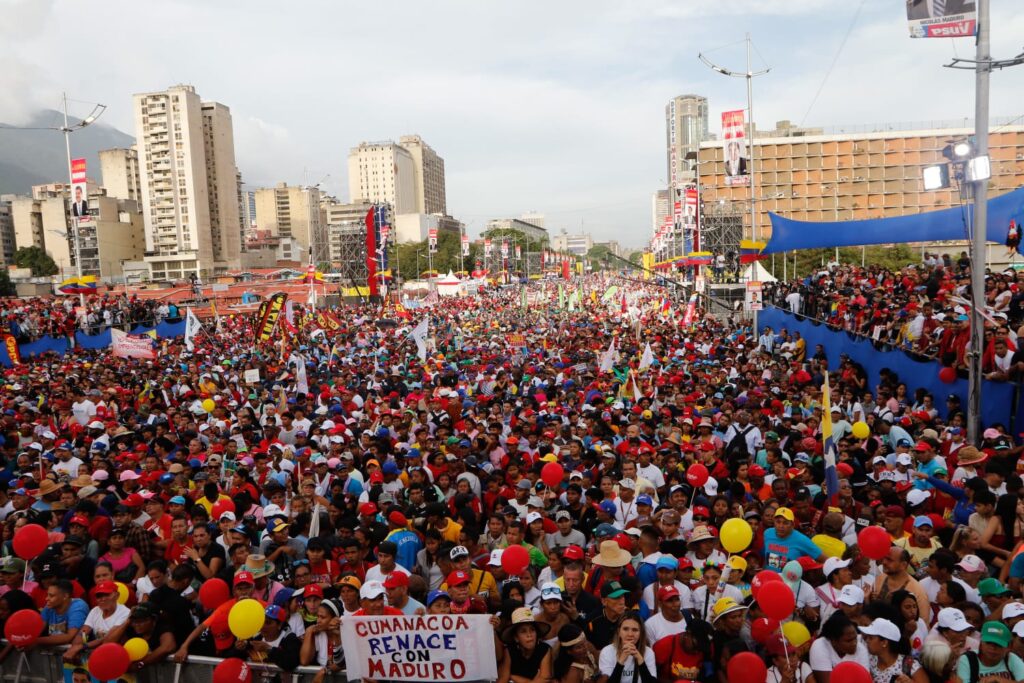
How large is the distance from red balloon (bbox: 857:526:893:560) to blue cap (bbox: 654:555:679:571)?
124cm

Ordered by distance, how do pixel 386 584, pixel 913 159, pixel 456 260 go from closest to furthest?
pixel 386 584, pixel 913 159, pixel 456 260

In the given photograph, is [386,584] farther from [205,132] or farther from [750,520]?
[205,132]

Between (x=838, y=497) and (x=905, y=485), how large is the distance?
63 cm

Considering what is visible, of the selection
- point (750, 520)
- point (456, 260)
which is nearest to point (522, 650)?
point (750, 520)

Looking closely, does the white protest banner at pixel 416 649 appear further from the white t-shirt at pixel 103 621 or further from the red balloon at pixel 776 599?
the white t-shirt at pixel 103 621

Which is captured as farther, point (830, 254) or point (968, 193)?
point (830, 254)

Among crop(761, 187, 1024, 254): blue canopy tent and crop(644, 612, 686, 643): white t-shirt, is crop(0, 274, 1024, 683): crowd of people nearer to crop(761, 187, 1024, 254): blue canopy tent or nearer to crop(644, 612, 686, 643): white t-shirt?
crop(644, 612, 686, 643): white t-shirt

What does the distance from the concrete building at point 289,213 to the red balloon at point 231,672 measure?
516 feet

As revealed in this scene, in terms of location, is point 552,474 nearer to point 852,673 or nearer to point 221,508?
point 221,508

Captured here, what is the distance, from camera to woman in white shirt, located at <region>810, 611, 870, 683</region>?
13.4 ft

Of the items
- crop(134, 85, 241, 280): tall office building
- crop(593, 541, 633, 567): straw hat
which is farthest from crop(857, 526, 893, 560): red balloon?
crop(134, 85, 241, 280): tall office building

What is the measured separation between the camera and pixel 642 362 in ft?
55.5

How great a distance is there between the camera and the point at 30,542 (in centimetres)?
582

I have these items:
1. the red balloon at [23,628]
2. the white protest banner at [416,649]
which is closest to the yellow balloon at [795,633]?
the white protest banner at [416,649]
